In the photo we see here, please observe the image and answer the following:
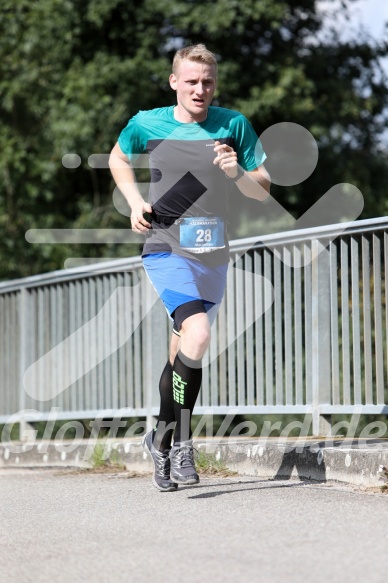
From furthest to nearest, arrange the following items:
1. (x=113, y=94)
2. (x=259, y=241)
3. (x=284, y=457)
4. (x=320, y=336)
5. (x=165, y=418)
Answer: (x=113, y=94), (x=259, y=241), (x=320, y=336), (x=284, y=457), (x=165, y=418)

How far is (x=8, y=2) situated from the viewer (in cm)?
2083

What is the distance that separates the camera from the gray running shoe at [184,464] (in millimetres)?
5355

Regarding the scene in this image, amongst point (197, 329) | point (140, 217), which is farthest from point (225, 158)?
point (197, 329)

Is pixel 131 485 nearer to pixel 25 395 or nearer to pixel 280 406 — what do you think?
pixel 280 406

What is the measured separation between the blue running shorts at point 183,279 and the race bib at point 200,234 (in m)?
0.08

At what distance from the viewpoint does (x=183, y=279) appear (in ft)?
17.9

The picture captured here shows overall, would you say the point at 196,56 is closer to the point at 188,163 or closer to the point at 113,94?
the point at 188,163

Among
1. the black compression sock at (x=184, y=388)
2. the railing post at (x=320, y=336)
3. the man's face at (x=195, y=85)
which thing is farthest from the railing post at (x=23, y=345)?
the man's face at (x=195, y=85)

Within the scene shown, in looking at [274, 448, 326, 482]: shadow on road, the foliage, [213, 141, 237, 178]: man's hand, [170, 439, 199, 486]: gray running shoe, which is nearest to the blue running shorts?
[213, 141, 237, 178]: man's hand

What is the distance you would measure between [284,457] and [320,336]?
844mm

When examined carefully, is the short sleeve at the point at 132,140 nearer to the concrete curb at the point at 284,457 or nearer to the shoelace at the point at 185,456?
the shoelace at the point at 185,456

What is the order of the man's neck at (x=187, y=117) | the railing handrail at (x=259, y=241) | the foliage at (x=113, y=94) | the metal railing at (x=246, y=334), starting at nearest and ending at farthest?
the man's neck at (x=187, y=117) < the railing handrail at (x=259, y=241) < the metal railing at (x=246, y=334) < the foliage at (x=113, y=94)

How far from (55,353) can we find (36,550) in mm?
4766

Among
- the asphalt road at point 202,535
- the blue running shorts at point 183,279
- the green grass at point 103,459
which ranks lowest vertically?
the green grass at point 103,459
